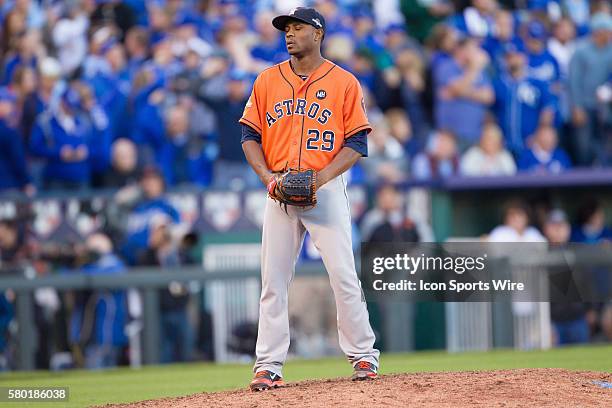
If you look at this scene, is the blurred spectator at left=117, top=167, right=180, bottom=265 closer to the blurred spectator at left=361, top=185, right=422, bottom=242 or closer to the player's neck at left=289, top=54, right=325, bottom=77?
the blurred spectator at left=361, top=185, right=422, bottom=242

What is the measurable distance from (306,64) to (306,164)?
1.87ft

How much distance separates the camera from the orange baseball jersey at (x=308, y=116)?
6602mm

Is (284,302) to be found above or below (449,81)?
below

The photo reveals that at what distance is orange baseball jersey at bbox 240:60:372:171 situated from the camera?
6.60 meters

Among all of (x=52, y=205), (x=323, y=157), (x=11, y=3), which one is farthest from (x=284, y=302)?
(x=11, y=3)

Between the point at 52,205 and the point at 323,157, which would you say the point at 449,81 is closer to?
the point at 52,205

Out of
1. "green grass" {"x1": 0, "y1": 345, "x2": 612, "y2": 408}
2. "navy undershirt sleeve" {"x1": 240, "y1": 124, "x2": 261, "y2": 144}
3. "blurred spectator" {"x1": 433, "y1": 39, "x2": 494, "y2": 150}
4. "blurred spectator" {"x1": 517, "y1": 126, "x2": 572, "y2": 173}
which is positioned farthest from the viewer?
"blurred spectator" {"x1": 433, "y1": 39, "x2": 494, "y2": 150}

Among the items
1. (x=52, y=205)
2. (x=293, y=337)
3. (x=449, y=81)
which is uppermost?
(x=449, y=81)

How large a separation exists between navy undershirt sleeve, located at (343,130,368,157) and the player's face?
529 millimetres

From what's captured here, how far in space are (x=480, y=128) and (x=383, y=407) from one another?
846 centimetres

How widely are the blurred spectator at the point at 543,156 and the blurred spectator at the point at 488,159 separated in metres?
0.36

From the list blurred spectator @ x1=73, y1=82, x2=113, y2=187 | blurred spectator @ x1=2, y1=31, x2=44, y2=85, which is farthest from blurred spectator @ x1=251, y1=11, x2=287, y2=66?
blurred spectator @ x1=2, y1=31, x2=44, y2=85

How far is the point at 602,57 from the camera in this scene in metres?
14.2

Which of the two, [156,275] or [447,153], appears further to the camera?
[447,153]
